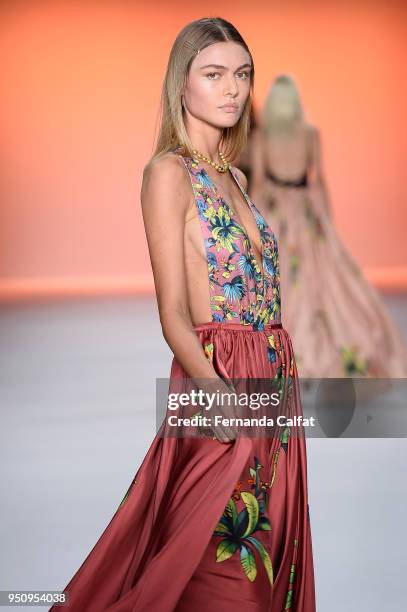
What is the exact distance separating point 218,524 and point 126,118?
24.4 feet

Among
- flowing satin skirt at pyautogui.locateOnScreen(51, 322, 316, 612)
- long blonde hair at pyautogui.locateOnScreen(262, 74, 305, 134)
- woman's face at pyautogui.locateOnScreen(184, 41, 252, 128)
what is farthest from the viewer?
long blonde hair at pyautogui.locateOnScreen(262, 74, 305, 134)

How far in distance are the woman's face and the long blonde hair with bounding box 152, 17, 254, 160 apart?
13 mm

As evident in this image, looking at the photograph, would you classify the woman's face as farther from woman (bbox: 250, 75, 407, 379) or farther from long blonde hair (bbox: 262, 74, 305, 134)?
long blonde hair (bbox: 262, 74, 305, 134)

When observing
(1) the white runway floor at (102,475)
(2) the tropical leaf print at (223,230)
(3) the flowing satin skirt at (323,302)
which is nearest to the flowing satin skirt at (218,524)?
(2) the tropical leaf print at (223,230)

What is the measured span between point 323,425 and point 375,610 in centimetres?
247

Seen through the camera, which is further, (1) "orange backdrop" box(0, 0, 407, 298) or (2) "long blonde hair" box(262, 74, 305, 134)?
(1) "orange backdrop" box(0, 0, 407, 298)

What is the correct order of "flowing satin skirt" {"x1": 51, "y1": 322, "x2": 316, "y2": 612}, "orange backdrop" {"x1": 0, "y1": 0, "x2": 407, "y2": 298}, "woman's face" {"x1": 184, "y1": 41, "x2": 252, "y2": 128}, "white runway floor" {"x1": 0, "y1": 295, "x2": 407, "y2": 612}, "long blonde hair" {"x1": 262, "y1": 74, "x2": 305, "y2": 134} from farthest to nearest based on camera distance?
"orange backdrop" {"x1": 0, "y1": 0, "x2": 407, "y2": 298}
"long blonde hair" {"x1": 262, "y1": 74, "x2": 305, "y2": 134}
"white runway floor" {"x1": 0, "y1": 295, "x2": 407, "y2": 612}
"woman's face" {"x1": 184, "y1": 41, "x2": 252, "y2": 128}
"flowing satin skirt" {"x1": 51, "y1": 322, "x2": 316, "y2": 612}

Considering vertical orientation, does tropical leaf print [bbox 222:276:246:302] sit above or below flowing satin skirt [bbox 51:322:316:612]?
above

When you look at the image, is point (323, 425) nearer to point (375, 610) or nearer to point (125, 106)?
point (375, 610)

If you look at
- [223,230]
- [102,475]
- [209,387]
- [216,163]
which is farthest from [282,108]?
[209,387]

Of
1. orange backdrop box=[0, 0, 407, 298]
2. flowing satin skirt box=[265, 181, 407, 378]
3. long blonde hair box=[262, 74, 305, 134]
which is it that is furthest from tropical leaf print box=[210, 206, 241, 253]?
orange backdrop box=[0, 0, 407, 298]

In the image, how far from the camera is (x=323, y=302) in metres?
5.73

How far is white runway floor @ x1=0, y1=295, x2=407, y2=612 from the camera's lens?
3.24 metres

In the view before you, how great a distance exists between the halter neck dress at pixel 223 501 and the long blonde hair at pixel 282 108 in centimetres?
363
